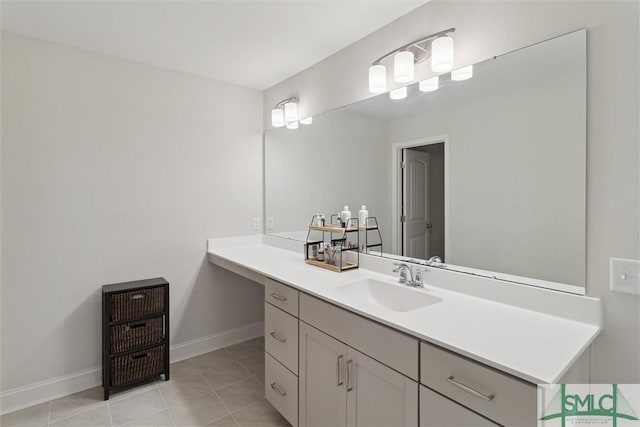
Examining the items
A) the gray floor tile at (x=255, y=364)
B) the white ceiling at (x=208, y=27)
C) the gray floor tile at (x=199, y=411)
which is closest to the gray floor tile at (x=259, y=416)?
the gray floor tile at (x=199, y=411)

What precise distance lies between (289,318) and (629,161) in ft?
5.18

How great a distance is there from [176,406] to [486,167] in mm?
2261

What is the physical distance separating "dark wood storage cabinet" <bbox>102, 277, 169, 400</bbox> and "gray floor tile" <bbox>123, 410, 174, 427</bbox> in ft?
1.21

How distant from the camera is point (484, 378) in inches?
38.6

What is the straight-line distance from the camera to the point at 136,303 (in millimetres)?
2256

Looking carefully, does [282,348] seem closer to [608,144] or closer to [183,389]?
[183,389]

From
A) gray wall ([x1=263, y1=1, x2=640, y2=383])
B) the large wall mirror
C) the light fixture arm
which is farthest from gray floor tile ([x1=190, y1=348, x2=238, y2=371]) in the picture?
the light fixture arm

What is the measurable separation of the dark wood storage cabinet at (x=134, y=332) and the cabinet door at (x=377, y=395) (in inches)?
60.9

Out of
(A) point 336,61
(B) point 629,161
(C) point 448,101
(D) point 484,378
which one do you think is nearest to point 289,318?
(D) point 484,378

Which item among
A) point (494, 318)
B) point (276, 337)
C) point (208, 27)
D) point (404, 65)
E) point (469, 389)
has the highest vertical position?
point (208, 27)

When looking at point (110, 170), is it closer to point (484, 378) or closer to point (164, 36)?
point (164, 36)

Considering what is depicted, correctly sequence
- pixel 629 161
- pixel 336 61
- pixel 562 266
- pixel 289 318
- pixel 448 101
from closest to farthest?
pixel 629 161, pixel 562 266, pixel 448 101, pixel 289 318, pixel 336 61

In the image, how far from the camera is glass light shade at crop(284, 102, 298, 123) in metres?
2.67

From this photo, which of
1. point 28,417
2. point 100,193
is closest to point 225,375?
point 28,417
